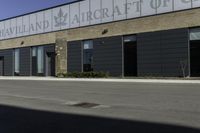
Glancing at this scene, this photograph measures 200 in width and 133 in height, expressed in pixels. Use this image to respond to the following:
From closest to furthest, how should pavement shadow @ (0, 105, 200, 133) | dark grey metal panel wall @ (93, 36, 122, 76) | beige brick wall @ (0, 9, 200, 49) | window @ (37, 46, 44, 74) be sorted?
1. pavement shadow @ (0, 105, 200, 133)
2. beige brick wall @ (0, 9, 200, 49)
3. dark grey metal panel wall @ (93, 36, 122, 76)
4. window @ (37, 46, 44, 74)

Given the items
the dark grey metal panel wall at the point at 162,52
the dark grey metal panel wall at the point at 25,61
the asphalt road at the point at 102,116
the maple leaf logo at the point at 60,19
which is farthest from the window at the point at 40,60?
the asphalt road at the point at 102,116

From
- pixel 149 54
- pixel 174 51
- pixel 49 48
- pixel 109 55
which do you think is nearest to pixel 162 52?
pixel 174 51

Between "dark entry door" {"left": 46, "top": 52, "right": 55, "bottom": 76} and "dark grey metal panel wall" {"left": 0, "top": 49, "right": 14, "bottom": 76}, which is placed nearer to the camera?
"dark entry door" {"left": 46, "top": 52, "right": 55, "bottom": 76}

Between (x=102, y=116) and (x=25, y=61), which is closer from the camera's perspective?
(x=102, y=116)

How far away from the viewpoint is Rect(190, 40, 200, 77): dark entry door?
3566 centimetres

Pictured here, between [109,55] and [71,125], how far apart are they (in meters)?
33.0

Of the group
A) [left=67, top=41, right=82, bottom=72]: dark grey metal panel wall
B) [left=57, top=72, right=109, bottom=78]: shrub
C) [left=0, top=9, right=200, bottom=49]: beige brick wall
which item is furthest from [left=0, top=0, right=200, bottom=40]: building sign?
[left=57, top=72, right=109, bottom=78]: shrub

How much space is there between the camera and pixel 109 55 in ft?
144

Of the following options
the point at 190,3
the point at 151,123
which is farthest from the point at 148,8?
the point at 151,123

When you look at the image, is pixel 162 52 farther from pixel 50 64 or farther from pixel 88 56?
pixel 50 64

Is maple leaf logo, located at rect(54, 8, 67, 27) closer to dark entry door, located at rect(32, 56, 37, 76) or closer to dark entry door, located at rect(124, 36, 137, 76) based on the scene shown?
dark entry door, located at rect(32, 56, 37, 76)

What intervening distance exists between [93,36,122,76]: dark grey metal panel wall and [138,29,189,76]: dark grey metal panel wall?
2.94 m

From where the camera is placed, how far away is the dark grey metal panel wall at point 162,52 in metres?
36.9

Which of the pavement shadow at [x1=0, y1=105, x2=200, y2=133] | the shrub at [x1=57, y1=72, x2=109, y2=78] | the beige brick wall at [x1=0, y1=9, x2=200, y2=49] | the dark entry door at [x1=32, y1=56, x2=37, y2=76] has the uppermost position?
the beige brick wall at [x1=0, y1=9, x2=200, y2=49]
